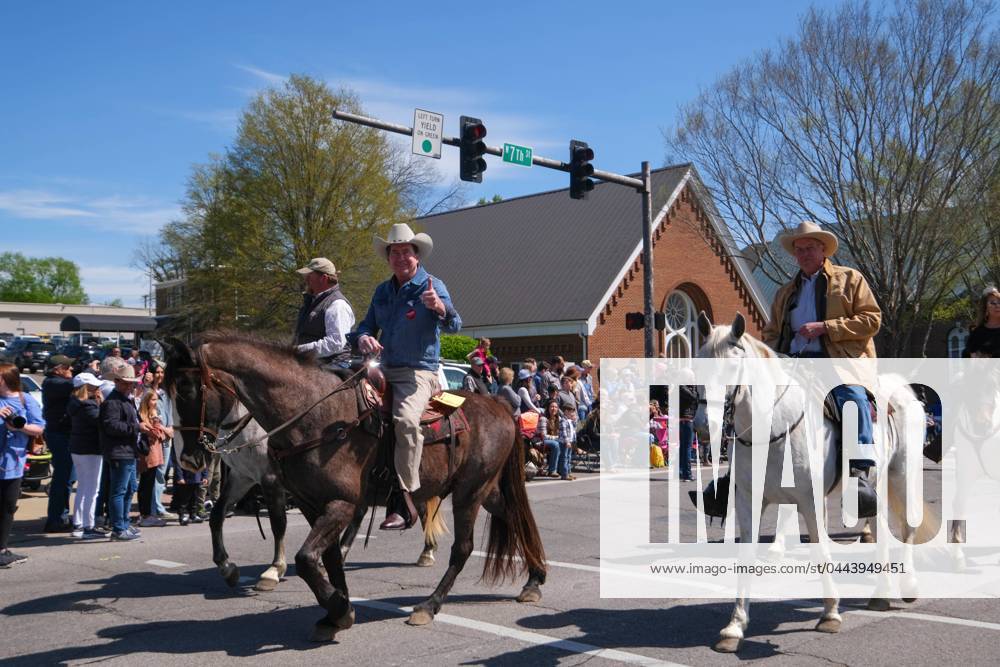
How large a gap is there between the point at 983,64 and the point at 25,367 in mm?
49318

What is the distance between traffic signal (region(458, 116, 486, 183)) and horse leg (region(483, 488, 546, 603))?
8.66 m

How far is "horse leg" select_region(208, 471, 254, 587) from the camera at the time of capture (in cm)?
787

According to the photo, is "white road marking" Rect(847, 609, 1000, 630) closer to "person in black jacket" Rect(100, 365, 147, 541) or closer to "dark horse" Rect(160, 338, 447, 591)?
"dark horse" Rect(160, 338, 447, 591)

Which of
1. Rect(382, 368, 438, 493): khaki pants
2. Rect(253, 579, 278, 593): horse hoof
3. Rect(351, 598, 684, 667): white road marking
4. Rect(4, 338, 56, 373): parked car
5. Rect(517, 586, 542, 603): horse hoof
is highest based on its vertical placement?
Rect(4, 338, 56, 373): parked car

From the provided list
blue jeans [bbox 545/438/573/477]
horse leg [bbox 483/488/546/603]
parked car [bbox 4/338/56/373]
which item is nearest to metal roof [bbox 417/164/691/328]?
blue jeans [bbox 545/438/573/477]

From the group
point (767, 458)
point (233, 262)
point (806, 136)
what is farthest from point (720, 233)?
point (767, 458)

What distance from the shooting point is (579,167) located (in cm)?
1714

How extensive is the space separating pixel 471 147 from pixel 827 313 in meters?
9.49

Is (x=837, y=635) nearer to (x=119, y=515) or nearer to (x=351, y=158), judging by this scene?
(x=119, y=515)

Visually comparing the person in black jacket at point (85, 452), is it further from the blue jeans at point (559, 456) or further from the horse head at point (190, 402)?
the blue jeans at point (559, 456)

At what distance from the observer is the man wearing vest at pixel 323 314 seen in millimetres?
7887

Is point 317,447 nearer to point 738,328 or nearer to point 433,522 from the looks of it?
point 433,522

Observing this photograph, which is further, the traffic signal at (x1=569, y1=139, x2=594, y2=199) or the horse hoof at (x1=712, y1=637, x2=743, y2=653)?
the traffic signal at (x1=569, y1=139, x2=594, y2=199)

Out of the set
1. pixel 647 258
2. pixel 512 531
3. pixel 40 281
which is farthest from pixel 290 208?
pixel 40 281
